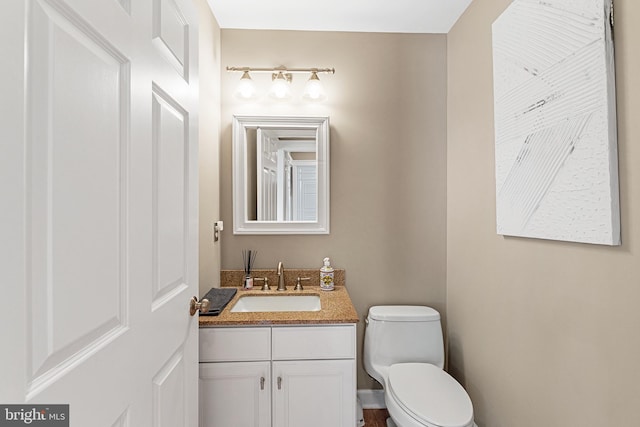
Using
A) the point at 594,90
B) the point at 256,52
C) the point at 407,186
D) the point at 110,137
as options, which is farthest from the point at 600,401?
the point at 256,52

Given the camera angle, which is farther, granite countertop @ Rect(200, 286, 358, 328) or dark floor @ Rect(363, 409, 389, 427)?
dark floor @ Rect(363, 409, 389, 427)

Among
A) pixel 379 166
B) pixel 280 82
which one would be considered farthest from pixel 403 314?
pixel 280 82

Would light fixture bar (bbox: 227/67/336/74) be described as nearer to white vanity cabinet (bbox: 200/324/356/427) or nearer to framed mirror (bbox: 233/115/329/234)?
framed mirror (bbox: 233/115/329/234)

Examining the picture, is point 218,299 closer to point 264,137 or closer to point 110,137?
point 264,137

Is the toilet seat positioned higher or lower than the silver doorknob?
lower

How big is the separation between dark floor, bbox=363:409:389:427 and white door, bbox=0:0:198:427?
A: 1.33 m

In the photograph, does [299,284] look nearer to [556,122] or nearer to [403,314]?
[403,314]

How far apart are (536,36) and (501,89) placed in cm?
26

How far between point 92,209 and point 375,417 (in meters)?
2.02

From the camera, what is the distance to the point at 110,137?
655 millimetres

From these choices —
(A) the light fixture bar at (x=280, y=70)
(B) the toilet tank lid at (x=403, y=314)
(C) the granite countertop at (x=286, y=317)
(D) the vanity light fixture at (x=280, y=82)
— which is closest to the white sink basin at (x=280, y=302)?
(C) the granite countertop at (x=286, y=317)

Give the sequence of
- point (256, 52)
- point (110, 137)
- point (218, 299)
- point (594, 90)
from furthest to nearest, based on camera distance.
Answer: point (256, 52) < point (218, 299) < point (594, 90) < point (110, 137)

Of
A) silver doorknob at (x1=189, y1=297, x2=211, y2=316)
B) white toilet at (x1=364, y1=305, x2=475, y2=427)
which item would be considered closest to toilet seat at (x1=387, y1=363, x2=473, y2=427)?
white toilet at (x1=364, y1=305, x2=475, y2=427)

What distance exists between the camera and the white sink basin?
1.91 metres
